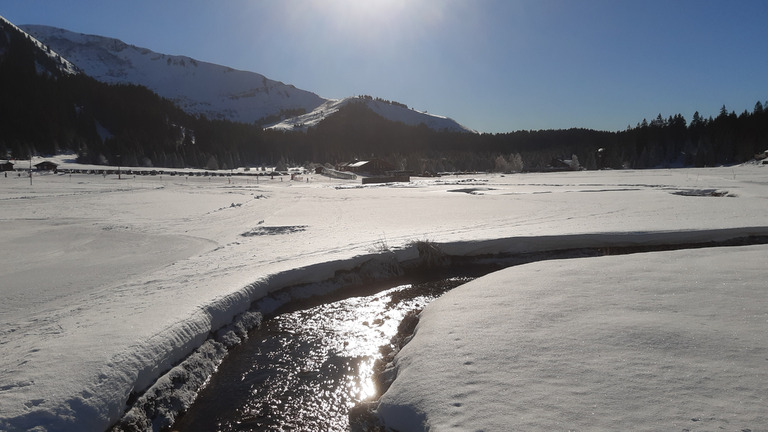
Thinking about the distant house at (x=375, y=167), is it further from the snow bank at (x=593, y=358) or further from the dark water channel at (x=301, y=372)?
the snow bank at (x=593, y=358)

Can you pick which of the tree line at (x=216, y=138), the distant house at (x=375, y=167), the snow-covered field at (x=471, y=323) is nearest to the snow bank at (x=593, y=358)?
the snow-covered field at (x=471, y=323)

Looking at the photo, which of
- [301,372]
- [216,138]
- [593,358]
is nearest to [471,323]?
[593,358]

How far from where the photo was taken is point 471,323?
706 centimetres

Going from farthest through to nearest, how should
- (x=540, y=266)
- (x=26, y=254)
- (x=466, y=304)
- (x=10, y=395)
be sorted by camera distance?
(x=26, y=254), (x=540, y=266), (x=466, y=304), (x=10, y=395)

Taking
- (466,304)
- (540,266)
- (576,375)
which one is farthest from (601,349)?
(540,266)

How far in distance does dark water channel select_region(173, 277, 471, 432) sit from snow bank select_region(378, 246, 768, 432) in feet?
3.18

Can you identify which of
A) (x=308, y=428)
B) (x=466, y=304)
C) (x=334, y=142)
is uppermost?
(x=334, y=142)

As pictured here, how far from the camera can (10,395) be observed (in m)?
4.67

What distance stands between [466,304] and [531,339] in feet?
7.05

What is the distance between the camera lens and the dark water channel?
5.79 m

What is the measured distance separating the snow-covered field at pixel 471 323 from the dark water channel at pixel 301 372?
837 mm

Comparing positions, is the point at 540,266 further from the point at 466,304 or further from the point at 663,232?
the point at 663,232

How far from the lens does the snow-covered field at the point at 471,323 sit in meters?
4.49

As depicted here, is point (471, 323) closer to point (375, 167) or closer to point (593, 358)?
point (593, 358)
